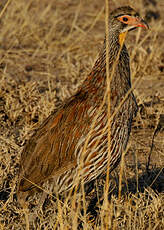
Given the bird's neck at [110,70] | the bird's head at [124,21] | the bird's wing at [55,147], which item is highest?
the bird's head at [124,21]

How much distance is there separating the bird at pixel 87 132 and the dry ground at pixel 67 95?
18 centimetres

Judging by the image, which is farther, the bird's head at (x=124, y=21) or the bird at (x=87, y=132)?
the bird's head at (x=124, y=21)

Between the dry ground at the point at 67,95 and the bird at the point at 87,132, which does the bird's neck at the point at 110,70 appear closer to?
the bird at the point at 87,132

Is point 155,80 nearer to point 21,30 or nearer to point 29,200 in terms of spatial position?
point 21,30

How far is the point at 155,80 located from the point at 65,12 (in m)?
2.94

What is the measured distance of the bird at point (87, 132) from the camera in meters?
3.99

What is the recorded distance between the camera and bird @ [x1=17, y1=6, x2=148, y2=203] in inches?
157

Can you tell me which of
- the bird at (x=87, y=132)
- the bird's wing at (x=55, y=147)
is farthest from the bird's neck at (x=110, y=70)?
the bird's wing at (x=55, y=147)

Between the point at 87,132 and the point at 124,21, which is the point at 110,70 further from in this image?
the point at 87,132

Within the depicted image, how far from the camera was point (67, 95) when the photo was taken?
6191 millimetres

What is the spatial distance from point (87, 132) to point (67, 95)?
2.20 meters

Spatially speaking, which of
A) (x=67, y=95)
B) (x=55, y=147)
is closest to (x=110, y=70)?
(x=55, y=147)

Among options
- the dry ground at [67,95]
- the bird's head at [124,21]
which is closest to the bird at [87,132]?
the bird's head at [124,21]

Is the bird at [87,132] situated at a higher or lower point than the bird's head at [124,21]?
lower
